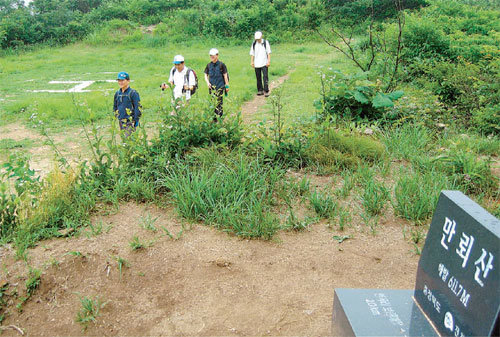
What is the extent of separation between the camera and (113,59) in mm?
17797

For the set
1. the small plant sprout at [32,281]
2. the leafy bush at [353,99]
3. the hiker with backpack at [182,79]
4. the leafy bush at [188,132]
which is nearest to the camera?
the small plant sprout at [32,281]

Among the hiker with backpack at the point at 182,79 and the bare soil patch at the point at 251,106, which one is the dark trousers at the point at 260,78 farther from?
the hiker with backpack at the point at 182,79

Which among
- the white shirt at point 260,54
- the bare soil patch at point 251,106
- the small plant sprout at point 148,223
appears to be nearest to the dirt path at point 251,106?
the bare soil patch at point 251,106

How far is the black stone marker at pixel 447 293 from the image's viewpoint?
72.7 inches

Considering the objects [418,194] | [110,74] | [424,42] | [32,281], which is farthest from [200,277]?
[110,74]

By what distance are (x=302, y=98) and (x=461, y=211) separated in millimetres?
8033

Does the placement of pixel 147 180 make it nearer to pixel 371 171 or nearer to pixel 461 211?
pixel 371 171

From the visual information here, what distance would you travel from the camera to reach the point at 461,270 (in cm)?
204

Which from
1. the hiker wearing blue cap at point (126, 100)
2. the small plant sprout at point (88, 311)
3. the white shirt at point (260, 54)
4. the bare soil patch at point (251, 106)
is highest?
the white shirt at point (260, 54)

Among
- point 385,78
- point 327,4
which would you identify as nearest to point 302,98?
point 385,78

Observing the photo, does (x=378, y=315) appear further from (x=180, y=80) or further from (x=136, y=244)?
(x=180, y=80)

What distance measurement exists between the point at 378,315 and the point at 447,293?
1.27ft

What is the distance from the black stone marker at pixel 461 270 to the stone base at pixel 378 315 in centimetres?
8

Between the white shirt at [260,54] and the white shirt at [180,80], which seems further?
the white shirt at [260,54]
